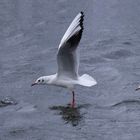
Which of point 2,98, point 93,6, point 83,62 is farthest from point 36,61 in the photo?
point 93,6

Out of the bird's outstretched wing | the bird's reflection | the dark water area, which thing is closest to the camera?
the dark water area

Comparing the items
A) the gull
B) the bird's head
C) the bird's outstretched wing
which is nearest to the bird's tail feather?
the gull

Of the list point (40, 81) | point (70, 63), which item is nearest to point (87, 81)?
point (70, 63)

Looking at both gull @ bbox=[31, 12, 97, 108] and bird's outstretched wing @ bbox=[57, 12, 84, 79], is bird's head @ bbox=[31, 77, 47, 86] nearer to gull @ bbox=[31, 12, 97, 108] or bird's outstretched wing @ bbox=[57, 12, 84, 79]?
gull @ bbox=[31, 12, 97, 108]

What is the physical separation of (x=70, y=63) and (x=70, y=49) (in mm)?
454

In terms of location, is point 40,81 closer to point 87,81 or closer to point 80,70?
point 87,81

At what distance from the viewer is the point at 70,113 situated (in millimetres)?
13453

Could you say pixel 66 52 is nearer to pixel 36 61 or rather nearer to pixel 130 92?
pixel 130 92

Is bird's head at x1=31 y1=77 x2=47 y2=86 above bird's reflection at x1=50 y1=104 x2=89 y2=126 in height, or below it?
above

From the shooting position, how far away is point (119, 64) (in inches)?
621

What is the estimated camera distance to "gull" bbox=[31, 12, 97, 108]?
1296 centimetres

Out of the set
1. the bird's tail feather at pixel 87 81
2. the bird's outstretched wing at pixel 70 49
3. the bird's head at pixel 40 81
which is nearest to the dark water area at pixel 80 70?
the bird's head at pixel 40 81

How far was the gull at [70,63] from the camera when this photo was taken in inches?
510

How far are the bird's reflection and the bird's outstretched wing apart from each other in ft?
2.00
